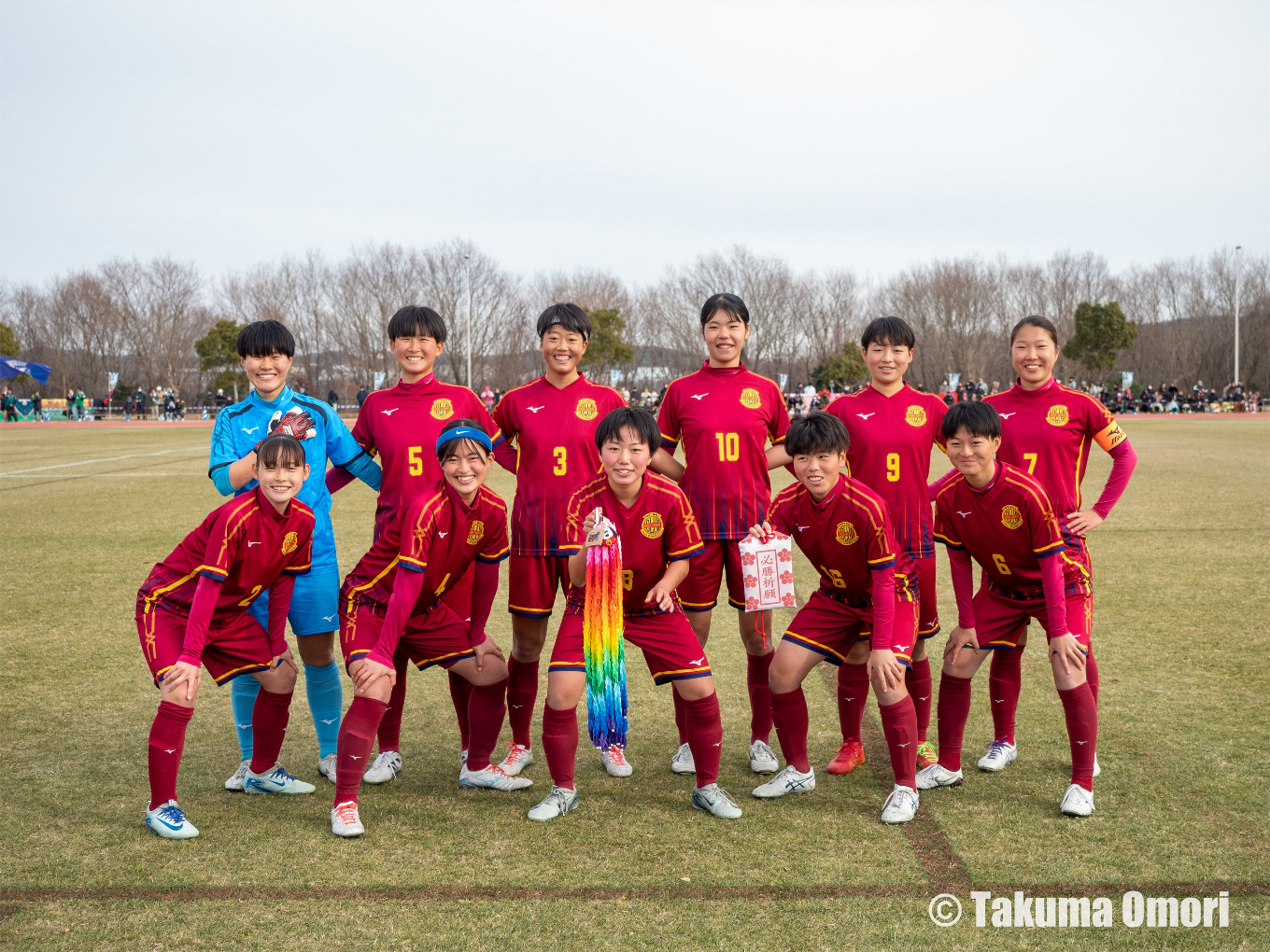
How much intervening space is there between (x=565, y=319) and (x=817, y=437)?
1297 mm

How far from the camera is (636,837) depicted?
11.6 feet

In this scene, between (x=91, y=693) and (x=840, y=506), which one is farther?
(x=91, y=693)

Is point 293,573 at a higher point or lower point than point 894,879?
higher

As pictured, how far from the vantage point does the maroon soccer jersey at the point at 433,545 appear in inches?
148

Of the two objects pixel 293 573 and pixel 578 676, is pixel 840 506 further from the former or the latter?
pixel 293 573

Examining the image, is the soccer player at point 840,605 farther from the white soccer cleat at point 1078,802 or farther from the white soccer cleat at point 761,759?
the white soccer cleat at point 1078,802

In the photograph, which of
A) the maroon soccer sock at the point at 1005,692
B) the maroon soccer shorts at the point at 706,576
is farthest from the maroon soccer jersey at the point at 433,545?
the maroon soccer sock at the point at 1005,692

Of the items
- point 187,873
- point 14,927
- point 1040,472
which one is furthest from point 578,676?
point 1040,472

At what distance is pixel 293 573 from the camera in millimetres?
3955

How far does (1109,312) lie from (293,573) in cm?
4963

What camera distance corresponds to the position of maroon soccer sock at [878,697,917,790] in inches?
148

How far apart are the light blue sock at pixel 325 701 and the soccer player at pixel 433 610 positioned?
0.47m

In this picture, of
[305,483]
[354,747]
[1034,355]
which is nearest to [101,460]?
[305,483]

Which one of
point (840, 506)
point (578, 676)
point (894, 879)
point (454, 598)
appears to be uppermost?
point (840, 506)
